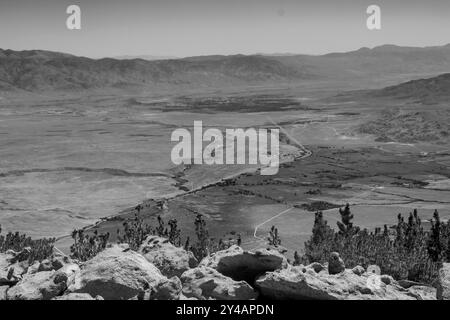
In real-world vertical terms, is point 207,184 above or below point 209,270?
below

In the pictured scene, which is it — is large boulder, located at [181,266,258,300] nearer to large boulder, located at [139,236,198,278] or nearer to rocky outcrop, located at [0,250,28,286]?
large boulder, located at [139,236,198,278]

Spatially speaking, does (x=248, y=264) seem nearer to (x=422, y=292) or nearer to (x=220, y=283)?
(x=220, y=283)

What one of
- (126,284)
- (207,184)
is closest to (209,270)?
(126,284)

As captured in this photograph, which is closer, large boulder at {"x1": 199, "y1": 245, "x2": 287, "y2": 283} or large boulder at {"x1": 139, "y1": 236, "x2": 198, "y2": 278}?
large boulder at {"x1": 199, "y1": 245, "x2": 287, "y2": 283}

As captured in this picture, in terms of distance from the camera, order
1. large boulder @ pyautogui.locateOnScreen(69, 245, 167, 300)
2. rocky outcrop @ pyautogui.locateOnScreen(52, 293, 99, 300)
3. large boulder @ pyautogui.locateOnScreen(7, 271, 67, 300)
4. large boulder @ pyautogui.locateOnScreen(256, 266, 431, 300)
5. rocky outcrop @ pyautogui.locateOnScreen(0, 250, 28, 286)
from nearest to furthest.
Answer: rocky outcrop @ pyautogui.locateOnScreen(52, 293, 99, 300), large boulder @ pyautogui.locateOnScreen(256, 266, 431, 300), large boulder @ pyautogui.locateOnScreen(69, 245, 167, 300), large boulder @ pyautogui.locateOnScreen(7, 271, 67, 300), rocky outcrop @ pyautogui.locateOnScreen(0, 250, 28, 286)

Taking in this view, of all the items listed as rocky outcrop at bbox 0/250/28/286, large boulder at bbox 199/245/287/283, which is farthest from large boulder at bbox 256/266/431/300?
rocky outcrop at bbox 0/250/28/286

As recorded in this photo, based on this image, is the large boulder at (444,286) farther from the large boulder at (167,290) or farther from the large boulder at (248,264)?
the large boulder at (167,290)

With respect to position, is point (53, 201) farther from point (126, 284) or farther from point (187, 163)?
point (126, 284)

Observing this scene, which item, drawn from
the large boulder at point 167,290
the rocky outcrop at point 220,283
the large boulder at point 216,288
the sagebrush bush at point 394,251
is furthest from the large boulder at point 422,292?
the large boulder at point 167,290
